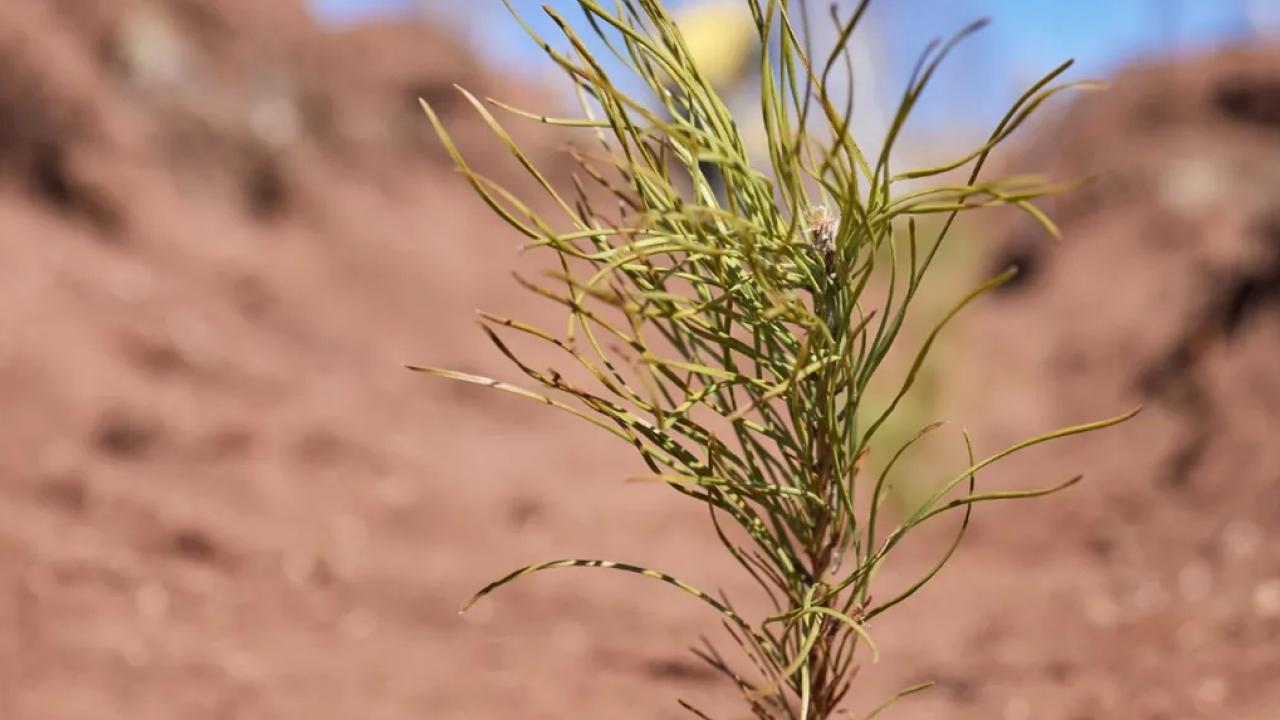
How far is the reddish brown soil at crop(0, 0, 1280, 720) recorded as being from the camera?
229 centimetres

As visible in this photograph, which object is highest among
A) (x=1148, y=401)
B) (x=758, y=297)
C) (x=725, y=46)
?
(x=725, y=46)

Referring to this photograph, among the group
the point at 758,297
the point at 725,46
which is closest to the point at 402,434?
the point at 758,297

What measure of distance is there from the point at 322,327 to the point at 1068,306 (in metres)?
3.88

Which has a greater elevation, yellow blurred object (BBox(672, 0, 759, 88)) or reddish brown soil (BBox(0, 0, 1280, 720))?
yellow blurred object (BBox(672, 0, 759, 88))

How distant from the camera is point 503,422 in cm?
499

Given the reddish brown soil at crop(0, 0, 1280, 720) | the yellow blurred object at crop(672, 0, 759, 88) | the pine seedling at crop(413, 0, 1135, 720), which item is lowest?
the pine seedling at crop(413, 0, 1135, 720)

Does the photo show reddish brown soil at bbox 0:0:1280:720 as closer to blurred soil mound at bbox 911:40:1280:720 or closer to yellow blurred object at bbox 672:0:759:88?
blurred soil mound at bbox 911:40:1280:720

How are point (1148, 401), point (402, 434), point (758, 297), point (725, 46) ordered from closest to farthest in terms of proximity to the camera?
1. point (758, 297)
2. point (1148, 401)
3. point (402, 434)
4. point (725, 46)

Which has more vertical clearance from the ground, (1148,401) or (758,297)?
(1148,401)

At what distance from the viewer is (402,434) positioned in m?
4.44

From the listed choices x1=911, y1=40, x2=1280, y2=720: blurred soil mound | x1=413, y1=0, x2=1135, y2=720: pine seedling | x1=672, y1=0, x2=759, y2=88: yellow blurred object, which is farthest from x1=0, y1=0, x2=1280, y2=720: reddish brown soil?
x1=672, y1=0, x2=759, y2=88: yellow blurred object

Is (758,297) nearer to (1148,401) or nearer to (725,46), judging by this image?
(1148,401)

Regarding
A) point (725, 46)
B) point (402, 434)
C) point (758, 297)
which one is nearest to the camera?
point (758, 297)

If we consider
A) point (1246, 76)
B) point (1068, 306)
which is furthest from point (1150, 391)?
point (1246, 76)
